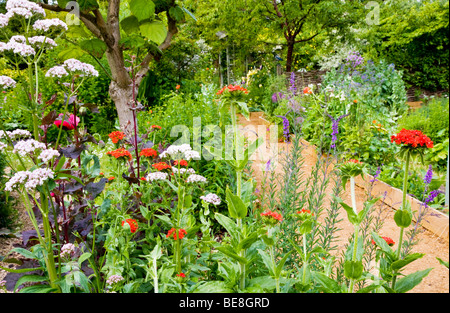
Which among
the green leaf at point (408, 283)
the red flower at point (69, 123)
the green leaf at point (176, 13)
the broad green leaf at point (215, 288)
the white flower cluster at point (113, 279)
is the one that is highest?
the green leaf at point (176, 13)

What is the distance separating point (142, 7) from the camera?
2.55m

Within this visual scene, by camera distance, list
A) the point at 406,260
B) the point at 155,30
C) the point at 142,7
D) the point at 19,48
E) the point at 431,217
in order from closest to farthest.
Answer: the point at 406,260
the point at 19,48
the point at 431,217
the point at 142,7
the point at 155,30

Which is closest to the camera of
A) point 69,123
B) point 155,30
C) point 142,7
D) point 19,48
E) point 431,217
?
point 19,48

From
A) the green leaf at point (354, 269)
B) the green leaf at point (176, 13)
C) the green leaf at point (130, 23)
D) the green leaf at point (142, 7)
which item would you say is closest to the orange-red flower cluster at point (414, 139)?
the green leaf at point (354, 269)

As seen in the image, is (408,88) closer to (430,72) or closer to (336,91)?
(430,72)

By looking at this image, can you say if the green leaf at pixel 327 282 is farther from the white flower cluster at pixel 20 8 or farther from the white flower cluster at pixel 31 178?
the white flower cluster at pixel 20 8

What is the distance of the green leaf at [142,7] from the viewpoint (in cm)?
253

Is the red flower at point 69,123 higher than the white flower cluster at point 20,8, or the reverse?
the white flower cluster at point 20,8

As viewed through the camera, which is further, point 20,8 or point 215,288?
point 20,8

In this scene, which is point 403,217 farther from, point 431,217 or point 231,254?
point 431,217

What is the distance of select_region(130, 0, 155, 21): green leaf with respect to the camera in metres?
2.53

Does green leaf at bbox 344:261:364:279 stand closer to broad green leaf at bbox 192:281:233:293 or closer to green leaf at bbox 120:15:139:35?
broad green leaf at bbox 192:281:233:293

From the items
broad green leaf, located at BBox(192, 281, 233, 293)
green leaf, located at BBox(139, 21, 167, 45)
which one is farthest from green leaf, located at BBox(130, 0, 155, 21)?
broad green leaf, located at BBox(192, 281, 233, 293)

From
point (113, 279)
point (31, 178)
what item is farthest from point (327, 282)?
point (31, 178)
